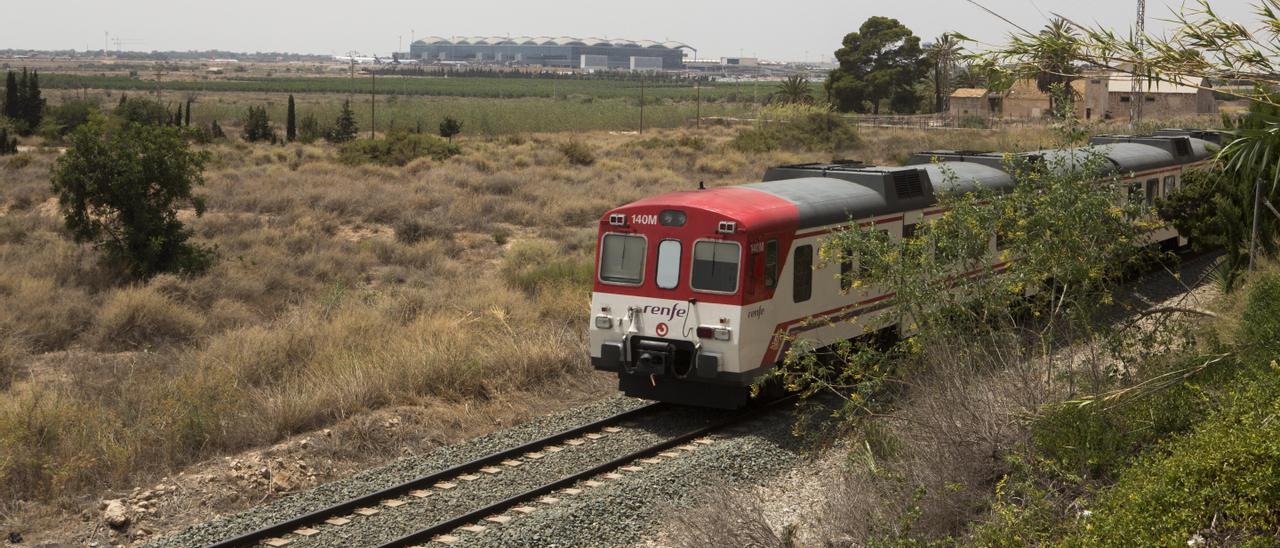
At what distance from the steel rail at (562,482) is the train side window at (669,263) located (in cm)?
162

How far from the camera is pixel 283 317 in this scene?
824 inches

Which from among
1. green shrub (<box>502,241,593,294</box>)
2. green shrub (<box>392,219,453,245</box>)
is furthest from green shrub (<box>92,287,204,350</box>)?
green shrub (<box>392,219,453,245</box>)

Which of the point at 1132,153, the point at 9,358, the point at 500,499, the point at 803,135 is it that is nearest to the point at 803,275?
the point at 500,499

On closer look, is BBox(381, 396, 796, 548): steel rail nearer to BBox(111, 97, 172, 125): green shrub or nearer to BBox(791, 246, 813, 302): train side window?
BBox(791, 246, 813, 302): train side window

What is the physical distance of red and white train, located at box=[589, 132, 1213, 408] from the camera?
1296 cm

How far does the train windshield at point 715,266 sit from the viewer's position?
12.9 m

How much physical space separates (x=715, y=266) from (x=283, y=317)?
1041 cm

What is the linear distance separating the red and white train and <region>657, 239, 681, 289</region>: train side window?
0.01 m

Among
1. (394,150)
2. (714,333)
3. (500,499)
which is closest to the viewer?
(500,499)

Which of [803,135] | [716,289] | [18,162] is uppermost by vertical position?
[803,135]

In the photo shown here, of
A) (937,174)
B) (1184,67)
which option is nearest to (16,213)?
(937,174)

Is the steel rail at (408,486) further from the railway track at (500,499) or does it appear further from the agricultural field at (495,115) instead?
the agricultural field at (495,115)

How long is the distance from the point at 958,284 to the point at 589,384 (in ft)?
19.7

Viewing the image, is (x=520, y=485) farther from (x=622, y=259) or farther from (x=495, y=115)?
(x=495, y=115)
